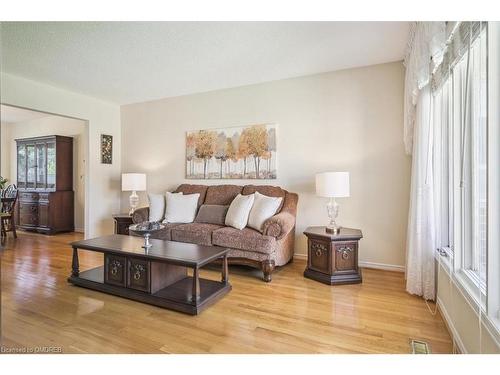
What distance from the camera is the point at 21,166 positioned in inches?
241

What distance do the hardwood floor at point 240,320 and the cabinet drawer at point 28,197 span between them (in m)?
3.32

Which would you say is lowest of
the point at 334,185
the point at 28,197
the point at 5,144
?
the point at 28,197

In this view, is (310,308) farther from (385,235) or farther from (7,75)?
(7,75)

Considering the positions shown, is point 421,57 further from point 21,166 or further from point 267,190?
point 21,166

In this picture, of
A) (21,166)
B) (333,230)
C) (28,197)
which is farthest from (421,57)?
(21,166)

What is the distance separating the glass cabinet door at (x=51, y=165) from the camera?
223 inches

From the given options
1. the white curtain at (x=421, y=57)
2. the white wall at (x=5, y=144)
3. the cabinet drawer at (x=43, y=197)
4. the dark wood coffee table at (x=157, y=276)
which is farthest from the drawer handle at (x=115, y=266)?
the white wall at (x=5, y=144)

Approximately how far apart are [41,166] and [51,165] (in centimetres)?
34

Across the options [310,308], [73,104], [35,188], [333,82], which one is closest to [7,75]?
[73,104]

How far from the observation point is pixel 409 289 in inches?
101

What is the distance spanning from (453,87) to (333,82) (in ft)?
5.87

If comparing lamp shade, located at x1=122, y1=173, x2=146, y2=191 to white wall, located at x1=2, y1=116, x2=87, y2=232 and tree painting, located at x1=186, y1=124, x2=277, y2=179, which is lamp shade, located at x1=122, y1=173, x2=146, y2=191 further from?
white wall, located at x1=2, y1=116, x2=87, y2=232

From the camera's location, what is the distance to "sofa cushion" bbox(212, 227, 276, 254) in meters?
2.96

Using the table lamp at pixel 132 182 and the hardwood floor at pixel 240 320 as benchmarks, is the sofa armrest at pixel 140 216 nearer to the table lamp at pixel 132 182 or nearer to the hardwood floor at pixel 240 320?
the table lamp at pixel 132 182
